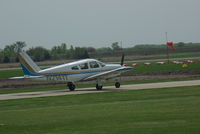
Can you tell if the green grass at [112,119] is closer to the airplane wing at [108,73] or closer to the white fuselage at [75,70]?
the white fuselage at [75,70]

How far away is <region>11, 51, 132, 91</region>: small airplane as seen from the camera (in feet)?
116

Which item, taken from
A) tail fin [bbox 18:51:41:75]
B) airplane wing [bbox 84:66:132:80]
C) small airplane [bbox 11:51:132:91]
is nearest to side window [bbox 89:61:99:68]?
small airplane [bbox 11:51:132:91]

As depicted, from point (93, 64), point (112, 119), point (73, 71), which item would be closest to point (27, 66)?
point (73, 71)

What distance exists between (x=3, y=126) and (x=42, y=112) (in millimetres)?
4000

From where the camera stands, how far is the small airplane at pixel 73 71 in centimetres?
3522

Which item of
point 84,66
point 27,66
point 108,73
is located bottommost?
point 108,73

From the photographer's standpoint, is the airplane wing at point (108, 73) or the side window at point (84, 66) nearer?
the airplane wing at point (108, 73)

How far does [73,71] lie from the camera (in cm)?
3644

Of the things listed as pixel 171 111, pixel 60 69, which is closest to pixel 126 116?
pixel 171 111

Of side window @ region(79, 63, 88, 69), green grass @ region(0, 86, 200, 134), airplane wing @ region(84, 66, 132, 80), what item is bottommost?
green grass @ region(0, 86, 200, 134)

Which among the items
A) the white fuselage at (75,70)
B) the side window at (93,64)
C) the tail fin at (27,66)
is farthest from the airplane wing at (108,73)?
the tail fin at (27,66)

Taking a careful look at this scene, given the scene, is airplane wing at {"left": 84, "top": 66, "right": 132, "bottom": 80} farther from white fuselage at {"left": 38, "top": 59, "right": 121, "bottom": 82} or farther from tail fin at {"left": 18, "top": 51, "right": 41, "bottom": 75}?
tail fin at {"left": 18, "top": 51, "right": 41, "bottom": 75}

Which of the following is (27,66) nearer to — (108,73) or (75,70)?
(75,70)

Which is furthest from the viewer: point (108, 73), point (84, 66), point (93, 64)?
point (93, 64)
